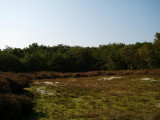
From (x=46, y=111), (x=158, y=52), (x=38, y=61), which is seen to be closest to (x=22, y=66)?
(x=38, y=61)

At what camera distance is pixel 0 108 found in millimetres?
6441

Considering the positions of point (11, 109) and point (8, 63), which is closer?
point (11, 109)

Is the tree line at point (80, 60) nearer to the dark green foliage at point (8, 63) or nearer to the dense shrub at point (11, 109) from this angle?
the dark green foliage at point (8, 63)

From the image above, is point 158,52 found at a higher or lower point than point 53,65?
→ higher

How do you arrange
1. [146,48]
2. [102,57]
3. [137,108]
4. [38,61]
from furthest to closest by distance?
[102,57] → [38,61] → [146,48] → [137,108]

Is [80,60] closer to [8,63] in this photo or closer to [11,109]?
[8,63]

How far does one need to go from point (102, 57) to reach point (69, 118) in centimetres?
5741

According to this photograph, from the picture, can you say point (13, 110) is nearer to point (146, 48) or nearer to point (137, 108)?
point (137, 108)

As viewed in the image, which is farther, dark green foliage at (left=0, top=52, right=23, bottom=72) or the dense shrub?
dark green foliage at (left=0, top=52, right=23, bottom=72)

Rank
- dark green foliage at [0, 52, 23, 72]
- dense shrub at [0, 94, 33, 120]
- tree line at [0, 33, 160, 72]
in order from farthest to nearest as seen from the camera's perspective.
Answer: tree line at [0, 33, 160, 72] → dark green foliage at [0, 52, 23, 72] → dense shrub at [0, 94, 33, 120]

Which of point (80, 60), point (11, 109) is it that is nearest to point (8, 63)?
point (80, 60)

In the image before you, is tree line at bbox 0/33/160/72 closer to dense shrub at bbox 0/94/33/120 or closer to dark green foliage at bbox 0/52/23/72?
dark green foliage at bbox 0/52/23/72

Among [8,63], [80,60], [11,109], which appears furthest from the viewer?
[80,60]

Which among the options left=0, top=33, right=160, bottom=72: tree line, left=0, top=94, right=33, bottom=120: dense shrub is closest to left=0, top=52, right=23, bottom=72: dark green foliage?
left=0, top=33, right=160, bottom=72: tree line
